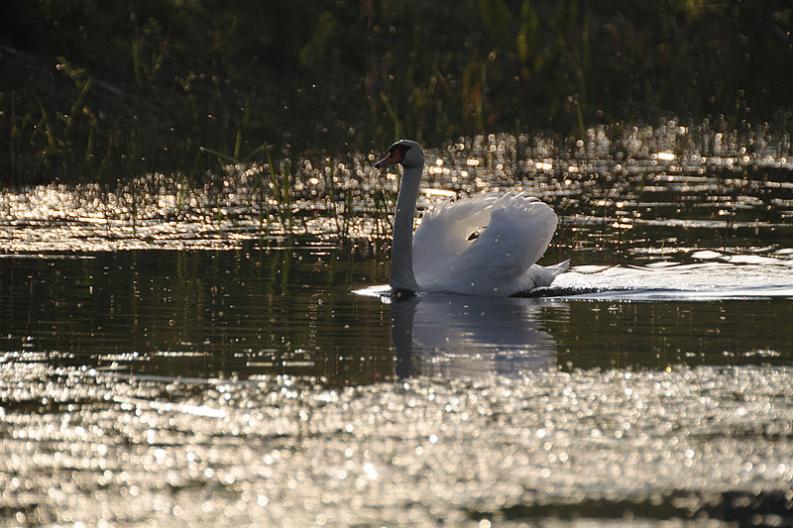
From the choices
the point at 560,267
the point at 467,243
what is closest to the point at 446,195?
the point at 467,243

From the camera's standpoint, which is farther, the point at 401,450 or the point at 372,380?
the point at 372,380

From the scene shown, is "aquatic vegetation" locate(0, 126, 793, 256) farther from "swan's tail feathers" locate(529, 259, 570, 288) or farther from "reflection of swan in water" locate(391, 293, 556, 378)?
"reflection of swan in water" locate(391, 293, 556, 378)

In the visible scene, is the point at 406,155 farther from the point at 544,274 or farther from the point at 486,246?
the point at 544,274

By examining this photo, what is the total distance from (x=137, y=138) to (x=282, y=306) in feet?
31.4

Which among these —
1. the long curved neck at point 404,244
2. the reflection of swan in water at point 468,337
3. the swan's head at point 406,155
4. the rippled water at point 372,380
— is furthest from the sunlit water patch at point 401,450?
the swan's head at point 406,155

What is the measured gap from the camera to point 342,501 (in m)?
5.21

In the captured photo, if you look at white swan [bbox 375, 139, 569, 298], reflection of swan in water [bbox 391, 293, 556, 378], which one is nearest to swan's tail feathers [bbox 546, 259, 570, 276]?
white swan [bbox 375, 139, 569, 298]

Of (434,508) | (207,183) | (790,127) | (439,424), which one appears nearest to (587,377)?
(439,424)

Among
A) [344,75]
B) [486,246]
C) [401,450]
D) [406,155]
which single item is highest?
[344,75]

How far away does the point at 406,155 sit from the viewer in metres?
11.2

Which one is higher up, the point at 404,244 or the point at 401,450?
the point at 404,244

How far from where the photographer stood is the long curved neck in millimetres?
10508

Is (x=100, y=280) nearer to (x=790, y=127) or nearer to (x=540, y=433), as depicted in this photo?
(x=540, y=433)

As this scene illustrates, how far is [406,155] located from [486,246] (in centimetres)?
86
